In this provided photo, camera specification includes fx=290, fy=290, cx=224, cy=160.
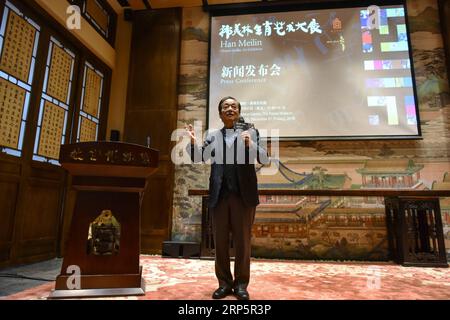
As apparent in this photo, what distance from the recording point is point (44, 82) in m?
2.87

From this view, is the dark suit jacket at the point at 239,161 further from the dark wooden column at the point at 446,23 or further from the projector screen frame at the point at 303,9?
the dark wooden column at the point at 446,23

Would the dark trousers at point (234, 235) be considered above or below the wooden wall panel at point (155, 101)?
below

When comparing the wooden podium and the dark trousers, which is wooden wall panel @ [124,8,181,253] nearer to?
the wooden podium

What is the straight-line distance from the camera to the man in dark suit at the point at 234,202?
5.51 feet

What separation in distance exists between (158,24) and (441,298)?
4113mm

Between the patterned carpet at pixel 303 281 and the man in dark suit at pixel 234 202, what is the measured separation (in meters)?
0.13

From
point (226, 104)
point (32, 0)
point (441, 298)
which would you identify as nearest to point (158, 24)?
point (32, 0)

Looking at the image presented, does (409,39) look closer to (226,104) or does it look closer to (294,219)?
(294,219)

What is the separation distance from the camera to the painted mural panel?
329 cm

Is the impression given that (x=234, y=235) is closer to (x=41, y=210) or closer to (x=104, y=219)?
(x=104, y=219)

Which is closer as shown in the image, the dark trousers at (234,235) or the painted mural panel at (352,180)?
the dark trousers at (234,235)

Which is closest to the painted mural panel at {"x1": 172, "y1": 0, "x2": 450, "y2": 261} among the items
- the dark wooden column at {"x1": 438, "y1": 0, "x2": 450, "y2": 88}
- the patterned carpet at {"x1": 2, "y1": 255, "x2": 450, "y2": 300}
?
the dark wooden column at {"x1": 438, "y1": 0, "x2": 450, "y2": 88}

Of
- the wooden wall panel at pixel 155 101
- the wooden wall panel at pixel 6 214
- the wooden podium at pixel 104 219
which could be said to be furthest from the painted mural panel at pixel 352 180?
the wooden podium at pixel 104 219

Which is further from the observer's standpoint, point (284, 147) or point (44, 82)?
point (284, 147)
